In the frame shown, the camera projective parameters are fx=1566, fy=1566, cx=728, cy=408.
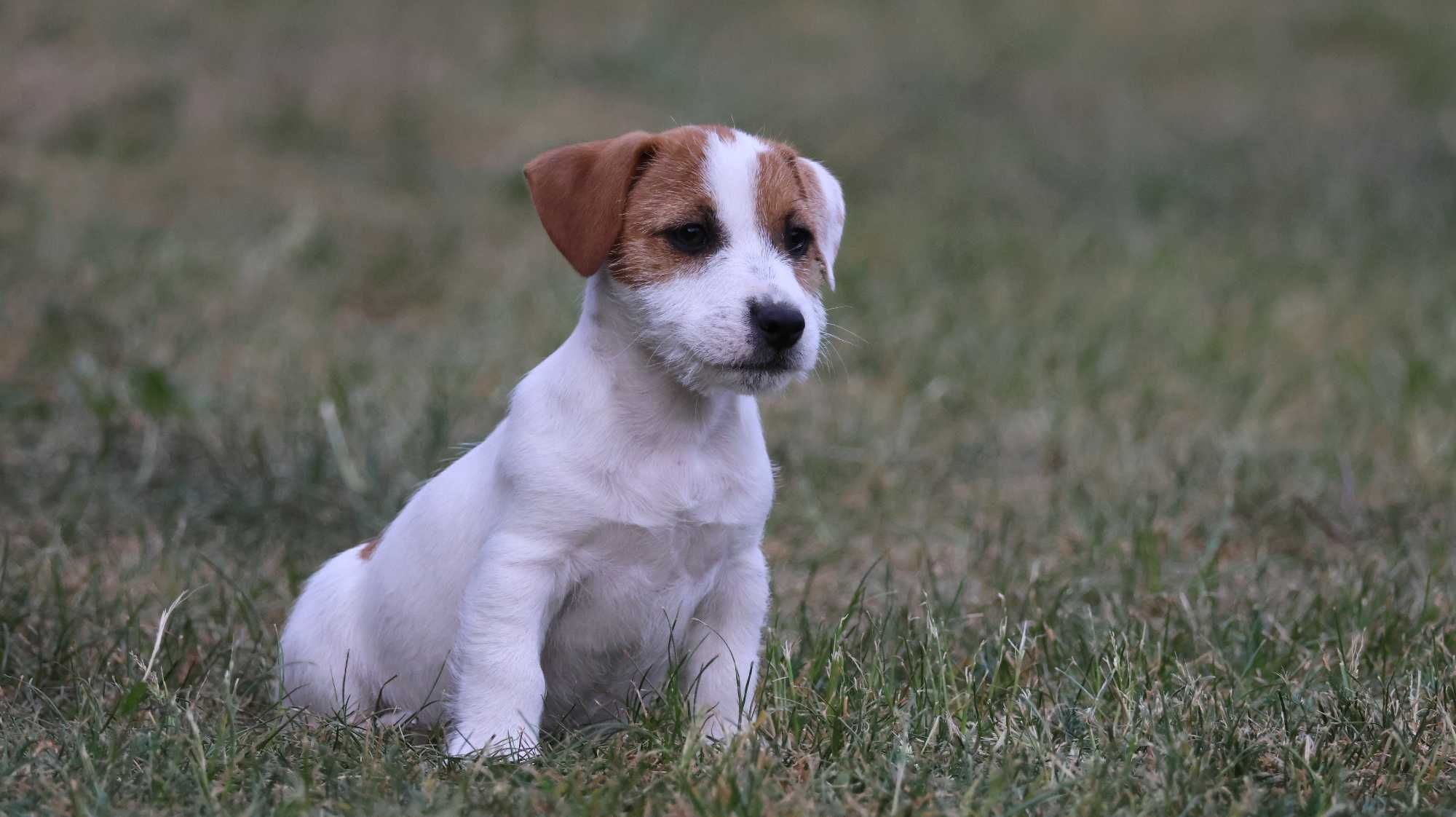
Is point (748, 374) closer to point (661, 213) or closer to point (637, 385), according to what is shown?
point (637, 385)

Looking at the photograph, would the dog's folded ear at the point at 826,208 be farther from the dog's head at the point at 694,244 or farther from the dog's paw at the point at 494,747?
the dog's paw at the point at 494,747

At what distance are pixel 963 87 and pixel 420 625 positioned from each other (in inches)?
441

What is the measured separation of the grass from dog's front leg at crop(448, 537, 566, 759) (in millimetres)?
142

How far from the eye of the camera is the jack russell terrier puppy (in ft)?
11.6

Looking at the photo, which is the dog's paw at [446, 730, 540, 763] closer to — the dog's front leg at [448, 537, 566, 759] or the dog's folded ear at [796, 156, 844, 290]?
the dog's front leg at [448, 537, 566, 759]

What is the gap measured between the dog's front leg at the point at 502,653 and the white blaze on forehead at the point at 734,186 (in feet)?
2.90

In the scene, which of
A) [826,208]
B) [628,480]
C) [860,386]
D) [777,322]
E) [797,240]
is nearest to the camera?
[777,322]

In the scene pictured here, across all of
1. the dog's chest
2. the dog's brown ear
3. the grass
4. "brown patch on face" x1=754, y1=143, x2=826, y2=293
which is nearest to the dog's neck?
the dog's brown ear

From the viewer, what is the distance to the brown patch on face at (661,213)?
368 cm

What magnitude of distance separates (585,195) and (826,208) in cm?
72

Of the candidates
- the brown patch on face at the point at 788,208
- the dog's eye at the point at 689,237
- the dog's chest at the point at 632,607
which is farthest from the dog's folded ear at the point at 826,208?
the dog's chest at the point at 632,607

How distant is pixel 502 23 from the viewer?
14555 mm

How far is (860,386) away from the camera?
7406mm

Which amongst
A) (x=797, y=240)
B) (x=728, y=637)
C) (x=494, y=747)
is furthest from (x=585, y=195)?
(x=494, y=747)
